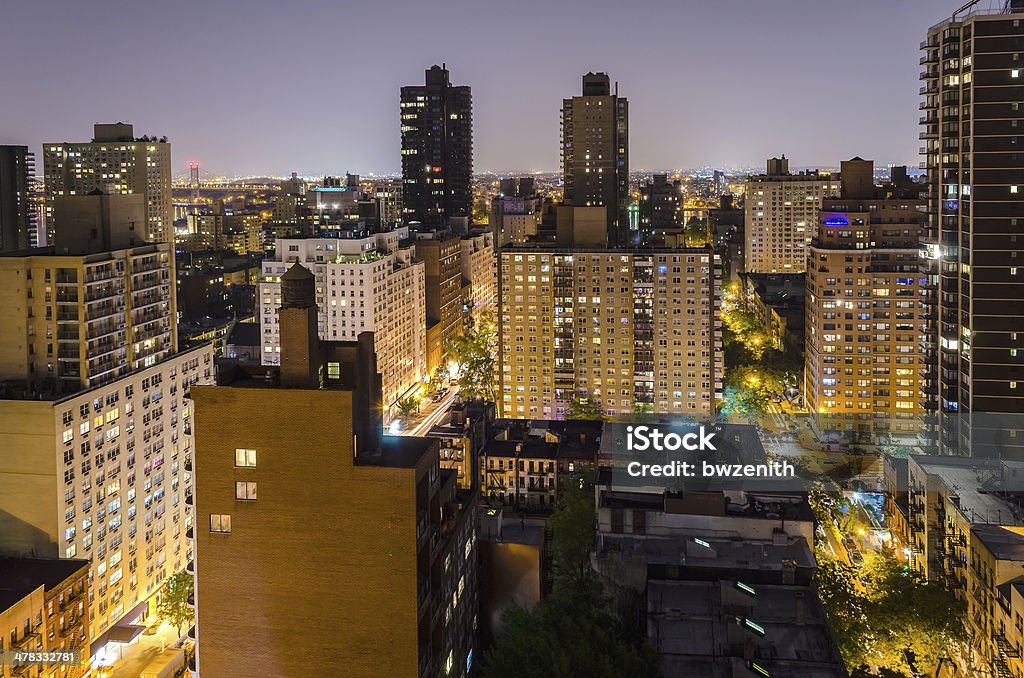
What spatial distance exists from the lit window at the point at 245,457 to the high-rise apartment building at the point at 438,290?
75.5 m

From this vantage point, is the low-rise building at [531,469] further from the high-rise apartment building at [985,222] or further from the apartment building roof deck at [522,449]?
the high-rise apartment building at [985,222]

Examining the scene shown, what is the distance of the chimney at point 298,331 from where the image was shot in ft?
70.2

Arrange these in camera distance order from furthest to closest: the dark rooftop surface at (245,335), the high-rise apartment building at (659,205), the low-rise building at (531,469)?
1. the high-rise apartment building at (659,205)
2. the dark rooftop surface at (245,335)
3. the low-rise building at (531,469)

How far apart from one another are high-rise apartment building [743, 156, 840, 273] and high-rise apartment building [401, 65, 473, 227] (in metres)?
54.8

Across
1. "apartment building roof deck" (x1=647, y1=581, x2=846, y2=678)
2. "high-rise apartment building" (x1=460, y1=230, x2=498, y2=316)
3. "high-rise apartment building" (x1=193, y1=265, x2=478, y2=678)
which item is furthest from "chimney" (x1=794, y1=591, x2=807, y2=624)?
"high-rise apartment building" (x1=460, y1=230, x2=498, y2=316)

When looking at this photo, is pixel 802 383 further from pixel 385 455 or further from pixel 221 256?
pixel 221 256

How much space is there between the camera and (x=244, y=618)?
862 inches

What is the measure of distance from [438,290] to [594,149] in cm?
4385

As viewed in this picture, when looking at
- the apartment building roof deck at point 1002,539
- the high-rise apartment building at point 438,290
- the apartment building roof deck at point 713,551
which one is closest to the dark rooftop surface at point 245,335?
the high-rise apartment building at point 438,290

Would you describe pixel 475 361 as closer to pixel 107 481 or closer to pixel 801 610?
pixel 107 481

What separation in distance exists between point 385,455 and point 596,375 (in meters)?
51.2

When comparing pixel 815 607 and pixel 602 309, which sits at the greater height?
pixel 602 309

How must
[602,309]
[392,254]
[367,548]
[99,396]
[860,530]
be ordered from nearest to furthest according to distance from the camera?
[367,548]
[99,396]
[860,530]
[602,309]
[392,254]

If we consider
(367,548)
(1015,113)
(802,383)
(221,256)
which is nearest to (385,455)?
(367,548)
